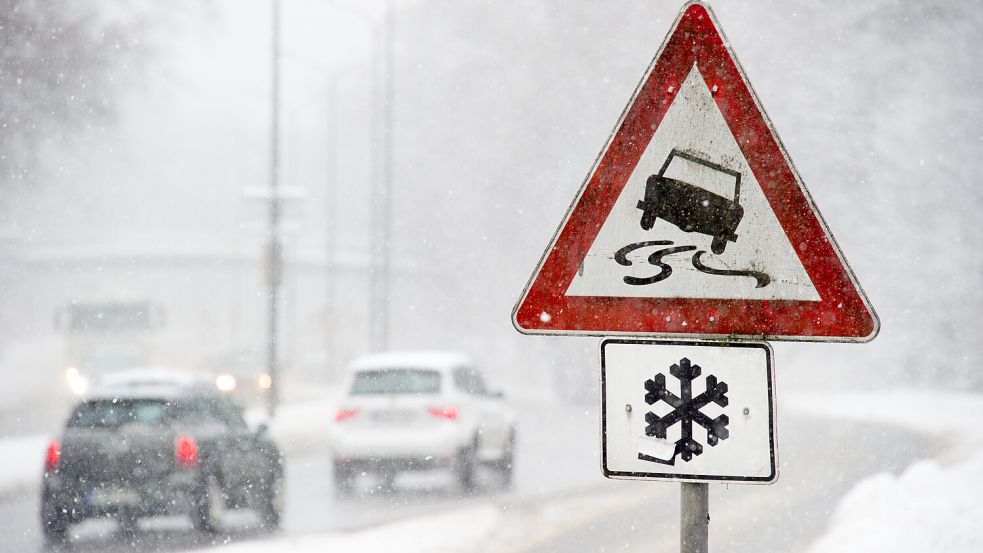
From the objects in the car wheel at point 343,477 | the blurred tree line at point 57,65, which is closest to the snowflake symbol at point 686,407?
the car wheel at point 343,477

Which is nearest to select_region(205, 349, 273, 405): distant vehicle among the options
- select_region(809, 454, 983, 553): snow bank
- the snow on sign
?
select_region(809, 454, 983, 553): snow bank

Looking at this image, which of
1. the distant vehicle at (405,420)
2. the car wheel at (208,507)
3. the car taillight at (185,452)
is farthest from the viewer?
the distant vehicle at (405,420)

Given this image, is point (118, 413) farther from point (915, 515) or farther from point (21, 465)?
point (21, 465)

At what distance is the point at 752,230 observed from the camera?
2.99 metres

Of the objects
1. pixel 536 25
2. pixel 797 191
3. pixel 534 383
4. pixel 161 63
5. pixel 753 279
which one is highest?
pixel 536 25

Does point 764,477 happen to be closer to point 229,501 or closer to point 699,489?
point 699,489

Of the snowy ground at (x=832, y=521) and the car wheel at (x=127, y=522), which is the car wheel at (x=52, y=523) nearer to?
the car wheel at (x=127, y=522)

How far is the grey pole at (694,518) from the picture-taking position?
2.93 m

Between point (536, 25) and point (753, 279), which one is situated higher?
point (536, 25)

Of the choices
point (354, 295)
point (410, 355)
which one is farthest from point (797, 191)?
point (354, 295)

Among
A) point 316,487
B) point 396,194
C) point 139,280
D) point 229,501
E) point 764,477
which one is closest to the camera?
point 764,477

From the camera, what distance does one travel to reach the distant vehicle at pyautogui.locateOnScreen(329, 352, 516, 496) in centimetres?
1530

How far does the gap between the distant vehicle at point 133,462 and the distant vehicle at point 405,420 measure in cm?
399

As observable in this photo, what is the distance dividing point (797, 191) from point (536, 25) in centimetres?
5679
